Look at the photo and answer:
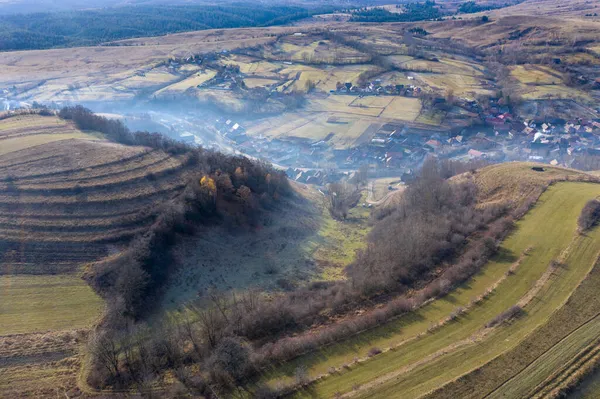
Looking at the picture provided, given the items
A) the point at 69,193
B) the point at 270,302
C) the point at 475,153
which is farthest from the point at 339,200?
the point at 475,153

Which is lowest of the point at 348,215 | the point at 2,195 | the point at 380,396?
the point at 348,215

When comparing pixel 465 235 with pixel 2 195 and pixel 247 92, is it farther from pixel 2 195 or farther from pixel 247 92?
pixel 247 92

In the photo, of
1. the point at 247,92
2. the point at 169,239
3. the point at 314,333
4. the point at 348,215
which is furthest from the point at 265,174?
the point at 247,92

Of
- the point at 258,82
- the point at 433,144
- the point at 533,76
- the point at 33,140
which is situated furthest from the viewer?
the point at 258,82

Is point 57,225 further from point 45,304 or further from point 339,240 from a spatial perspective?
point 339,240

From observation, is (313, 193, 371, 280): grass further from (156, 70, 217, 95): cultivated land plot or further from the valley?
(156, 70, 217, 95): cultivated land plot

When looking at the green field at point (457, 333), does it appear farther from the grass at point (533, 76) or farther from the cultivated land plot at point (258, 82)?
the cultivated land plot at point (258, 82)
